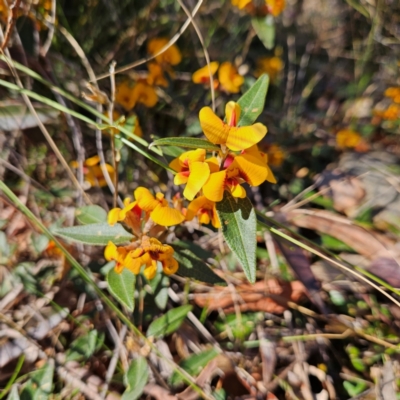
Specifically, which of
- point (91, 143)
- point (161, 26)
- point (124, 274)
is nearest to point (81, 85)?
point (91, 143)

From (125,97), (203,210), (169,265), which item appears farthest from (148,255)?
(125,97)

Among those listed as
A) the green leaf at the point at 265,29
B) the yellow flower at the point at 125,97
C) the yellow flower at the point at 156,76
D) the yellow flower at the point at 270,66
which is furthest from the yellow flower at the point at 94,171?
the yellow flower at the point at 270,66

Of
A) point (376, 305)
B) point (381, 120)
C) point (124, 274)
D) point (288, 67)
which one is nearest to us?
point (124, 274)

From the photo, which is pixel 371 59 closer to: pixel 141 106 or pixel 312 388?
pixel 141 106

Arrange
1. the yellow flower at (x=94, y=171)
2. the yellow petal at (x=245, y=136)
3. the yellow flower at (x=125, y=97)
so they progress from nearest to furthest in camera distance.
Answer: the yellow petal at (x=245, y=136)
the yellow flower at (x=94, y=171)
the yellow flower at (x=125, y=97)

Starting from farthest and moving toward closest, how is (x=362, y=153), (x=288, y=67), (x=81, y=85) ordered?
(x=288, y=67), (x=362, y=153), (x=81, y=85)

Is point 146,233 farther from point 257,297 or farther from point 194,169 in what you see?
point 257,297

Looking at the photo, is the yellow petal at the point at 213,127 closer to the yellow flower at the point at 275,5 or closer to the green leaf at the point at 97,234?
the green leaf at the point at 97,234
